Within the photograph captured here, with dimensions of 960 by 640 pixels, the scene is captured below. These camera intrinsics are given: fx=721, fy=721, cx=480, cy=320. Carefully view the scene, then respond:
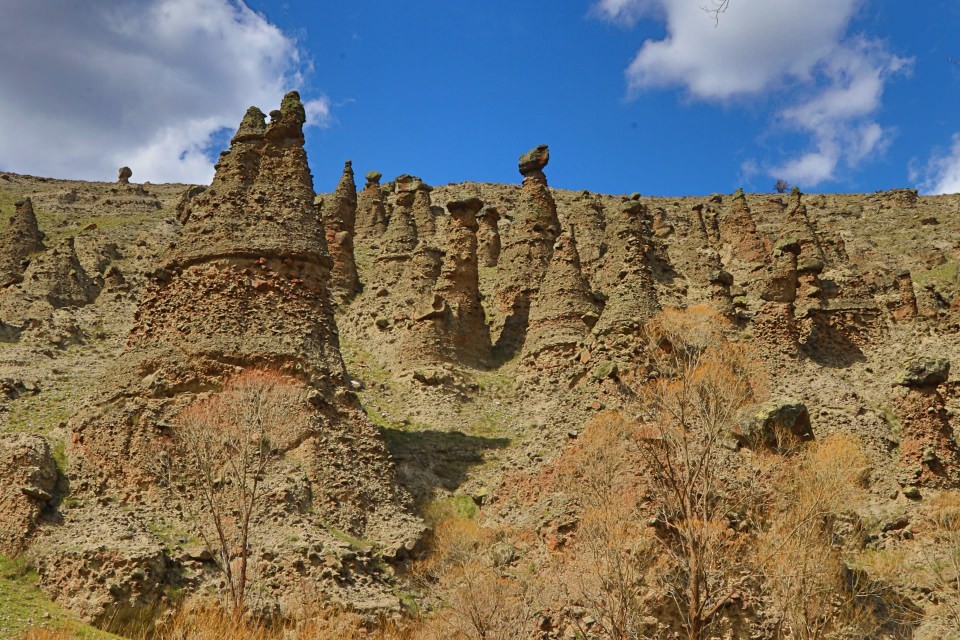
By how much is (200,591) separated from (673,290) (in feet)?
113

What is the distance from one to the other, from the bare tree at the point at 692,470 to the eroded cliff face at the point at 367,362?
1.45m

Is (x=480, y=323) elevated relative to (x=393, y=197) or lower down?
lower down

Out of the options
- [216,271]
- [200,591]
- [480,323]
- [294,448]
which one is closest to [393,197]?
[480,323]

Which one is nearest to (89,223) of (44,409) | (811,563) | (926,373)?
(44,409)

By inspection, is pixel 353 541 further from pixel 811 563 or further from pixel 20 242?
pixel 20 242

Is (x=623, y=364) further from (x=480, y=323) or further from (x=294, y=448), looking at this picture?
(x=480, y=323)

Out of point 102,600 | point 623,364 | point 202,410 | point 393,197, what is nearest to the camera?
point 102,600

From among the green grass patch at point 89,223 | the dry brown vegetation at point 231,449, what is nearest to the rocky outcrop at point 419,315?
the dry brown vegetation at point 231,449

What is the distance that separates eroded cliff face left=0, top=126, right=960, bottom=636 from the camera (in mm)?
22297

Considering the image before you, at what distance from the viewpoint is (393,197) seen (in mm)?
77438

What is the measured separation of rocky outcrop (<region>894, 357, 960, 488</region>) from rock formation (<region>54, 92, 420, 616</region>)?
19636mm

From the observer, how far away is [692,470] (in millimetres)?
21875

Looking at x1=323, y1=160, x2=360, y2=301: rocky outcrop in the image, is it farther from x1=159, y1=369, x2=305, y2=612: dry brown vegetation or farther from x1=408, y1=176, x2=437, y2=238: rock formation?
x1=159, y1=369, x2=305, y2=612: dry brown vegetation

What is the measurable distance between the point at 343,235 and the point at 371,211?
1509cm
